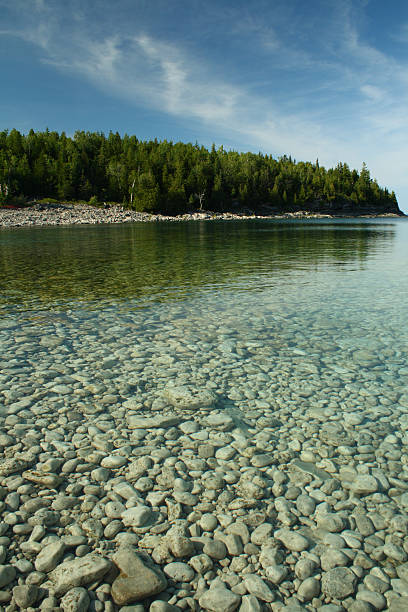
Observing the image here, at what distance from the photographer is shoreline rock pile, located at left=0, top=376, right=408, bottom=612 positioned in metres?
3.19

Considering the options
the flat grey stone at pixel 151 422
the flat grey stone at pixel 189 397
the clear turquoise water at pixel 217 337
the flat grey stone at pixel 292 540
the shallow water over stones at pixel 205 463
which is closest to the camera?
the shallow water over stones at pixel 205 463

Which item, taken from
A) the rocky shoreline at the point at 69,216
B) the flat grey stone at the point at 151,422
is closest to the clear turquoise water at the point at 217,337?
the flat grey stone at the point at 151,422

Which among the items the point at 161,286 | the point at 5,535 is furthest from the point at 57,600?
the point at 161,286

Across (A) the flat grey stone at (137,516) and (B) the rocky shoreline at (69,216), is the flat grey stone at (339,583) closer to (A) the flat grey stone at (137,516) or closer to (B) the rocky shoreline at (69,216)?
(A) the flat grey stone at (137,516)

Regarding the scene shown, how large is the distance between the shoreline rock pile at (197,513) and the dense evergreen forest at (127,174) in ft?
393

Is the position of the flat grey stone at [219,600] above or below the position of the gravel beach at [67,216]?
below

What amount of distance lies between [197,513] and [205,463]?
832mm

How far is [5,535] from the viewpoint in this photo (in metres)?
3.65

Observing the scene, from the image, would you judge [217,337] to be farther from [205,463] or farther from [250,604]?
[250,604]

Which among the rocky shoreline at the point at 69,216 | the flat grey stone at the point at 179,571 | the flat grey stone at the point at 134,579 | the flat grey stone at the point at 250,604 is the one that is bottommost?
the flat grey stone at the point at 250,604

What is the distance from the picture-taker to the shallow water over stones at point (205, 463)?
329cm

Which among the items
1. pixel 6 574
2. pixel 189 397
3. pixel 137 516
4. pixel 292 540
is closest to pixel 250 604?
pixel 292 540

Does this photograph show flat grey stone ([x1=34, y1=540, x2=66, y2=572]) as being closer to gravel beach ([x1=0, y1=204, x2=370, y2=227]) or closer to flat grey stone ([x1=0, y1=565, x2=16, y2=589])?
flat grey stone ([x1=0, y1=565, x2=16, y2=589])

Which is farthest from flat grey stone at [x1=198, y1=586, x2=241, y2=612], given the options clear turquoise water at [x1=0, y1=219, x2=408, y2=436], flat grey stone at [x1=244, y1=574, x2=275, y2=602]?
clear turquoise water at [x1=0, y1=219, x2=408, y2=436]
